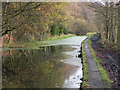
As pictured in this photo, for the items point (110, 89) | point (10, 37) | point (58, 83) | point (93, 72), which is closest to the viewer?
point (110, 89)

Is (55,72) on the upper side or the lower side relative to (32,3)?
lower

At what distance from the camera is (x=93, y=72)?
29.9 ft

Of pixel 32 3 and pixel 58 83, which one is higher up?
pixel 32 3

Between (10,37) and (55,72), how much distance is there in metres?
16.9

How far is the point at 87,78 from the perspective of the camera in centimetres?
795

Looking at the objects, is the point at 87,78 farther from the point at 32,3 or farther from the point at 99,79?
the point at 32,3

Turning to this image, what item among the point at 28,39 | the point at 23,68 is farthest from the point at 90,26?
the point at 23,68

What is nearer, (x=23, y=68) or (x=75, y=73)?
(x=75, y=73)

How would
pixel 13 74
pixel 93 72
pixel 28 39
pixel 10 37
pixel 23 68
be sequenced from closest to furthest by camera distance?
pixel 93 72, pixel 13 74, pixel 23 68, pixel 10 37, pixel 28 39

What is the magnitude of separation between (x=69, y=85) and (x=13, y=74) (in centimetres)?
378

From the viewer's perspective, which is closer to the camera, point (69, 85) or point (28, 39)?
point (69, 85)

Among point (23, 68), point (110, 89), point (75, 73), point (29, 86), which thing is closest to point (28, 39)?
point (23, 68)

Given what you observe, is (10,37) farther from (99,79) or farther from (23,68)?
(99,79)

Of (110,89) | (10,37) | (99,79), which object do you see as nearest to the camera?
(110,89)
